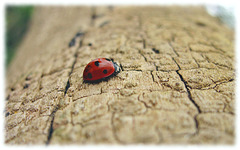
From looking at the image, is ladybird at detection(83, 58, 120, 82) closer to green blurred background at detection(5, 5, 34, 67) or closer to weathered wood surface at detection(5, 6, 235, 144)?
weathered wood surface at detection(5, 6, 235, 144)

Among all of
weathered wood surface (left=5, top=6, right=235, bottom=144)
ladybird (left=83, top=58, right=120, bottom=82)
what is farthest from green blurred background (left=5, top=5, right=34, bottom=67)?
ladybird (left=83, top=58, right=120, bottom=82)

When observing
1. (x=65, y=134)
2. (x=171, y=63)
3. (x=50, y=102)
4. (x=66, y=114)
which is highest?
(x=171, y=63)

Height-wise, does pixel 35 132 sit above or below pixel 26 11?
below

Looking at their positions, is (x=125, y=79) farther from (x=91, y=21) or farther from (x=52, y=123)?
(x=91, y=21)

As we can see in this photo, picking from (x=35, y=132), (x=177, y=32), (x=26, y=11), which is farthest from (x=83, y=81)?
(x=26, y=11)

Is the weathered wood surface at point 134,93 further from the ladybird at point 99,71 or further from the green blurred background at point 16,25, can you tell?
the green blurred background at point 16,25
